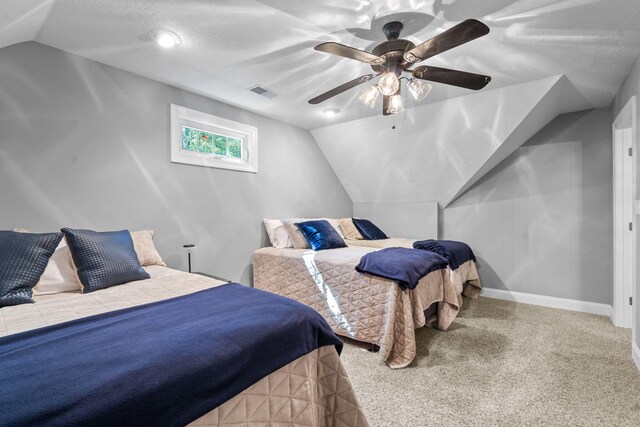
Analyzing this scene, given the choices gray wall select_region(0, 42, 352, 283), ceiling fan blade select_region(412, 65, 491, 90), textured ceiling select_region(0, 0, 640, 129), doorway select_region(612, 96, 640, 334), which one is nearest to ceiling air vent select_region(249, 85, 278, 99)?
textured ceiling select_region(0, 0, 640, 129)

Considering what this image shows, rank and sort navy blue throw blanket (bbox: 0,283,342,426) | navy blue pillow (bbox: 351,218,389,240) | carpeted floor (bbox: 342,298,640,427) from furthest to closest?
1. navy blue pillow (bbox: 351,218,389,240)
2. carpeted floor (bbox: 342,298,640,427)
3. navy blue throw blanket (bbox: 0,283,342,426)

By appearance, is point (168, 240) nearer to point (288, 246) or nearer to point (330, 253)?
point (288, 246)

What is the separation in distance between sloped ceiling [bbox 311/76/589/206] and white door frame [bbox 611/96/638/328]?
0.55 meters

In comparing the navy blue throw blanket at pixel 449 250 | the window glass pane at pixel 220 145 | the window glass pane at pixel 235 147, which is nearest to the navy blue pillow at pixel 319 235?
the navy blue throw blanket at pixel 449 250

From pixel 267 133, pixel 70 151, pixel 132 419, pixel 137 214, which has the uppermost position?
pixel 267 133

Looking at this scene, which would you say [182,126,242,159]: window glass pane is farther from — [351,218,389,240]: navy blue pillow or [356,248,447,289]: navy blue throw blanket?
[356,248,447,289]: navy blue throw blanket

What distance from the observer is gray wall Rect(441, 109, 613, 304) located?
3.40 meters

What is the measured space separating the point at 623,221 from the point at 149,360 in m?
4.19

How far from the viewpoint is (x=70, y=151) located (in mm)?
2281

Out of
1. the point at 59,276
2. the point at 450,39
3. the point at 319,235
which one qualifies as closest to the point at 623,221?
the point at 450,39

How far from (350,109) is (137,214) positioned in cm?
254

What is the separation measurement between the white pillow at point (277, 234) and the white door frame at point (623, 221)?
3445 millimetres

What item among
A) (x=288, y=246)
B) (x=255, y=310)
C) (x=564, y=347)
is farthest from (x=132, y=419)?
(x=564, y=347)

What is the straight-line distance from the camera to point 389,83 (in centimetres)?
193
